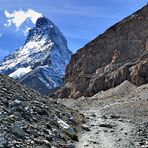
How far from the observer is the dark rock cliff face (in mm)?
104562

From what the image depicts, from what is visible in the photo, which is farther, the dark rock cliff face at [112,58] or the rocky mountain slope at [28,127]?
the dark rock cliff face at [112,58]

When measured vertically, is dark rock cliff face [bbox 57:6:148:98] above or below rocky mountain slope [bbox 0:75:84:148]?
above

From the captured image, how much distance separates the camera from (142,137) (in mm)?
32750

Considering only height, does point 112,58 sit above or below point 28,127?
above

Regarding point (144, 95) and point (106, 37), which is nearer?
point (144, 95)

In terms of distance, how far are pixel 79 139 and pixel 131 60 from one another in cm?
7931

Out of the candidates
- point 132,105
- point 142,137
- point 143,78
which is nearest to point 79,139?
point 142,137

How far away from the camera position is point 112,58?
11862 centimetres

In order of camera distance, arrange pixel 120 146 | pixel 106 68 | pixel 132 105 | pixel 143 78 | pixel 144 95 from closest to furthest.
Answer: pixel 120 146, pixel 132 105, pixel 144 95, pixel 143 78, pixel 106 68

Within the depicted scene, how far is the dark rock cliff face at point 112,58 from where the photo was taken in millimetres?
104562

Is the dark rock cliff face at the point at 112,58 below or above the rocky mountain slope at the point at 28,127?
above

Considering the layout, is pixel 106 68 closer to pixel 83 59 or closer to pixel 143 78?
pixel 83 59

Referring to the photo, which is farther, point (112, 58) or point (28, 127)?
point (112, 58)

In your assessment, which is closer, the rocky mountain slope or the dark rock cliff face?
the rocky mountain slope
